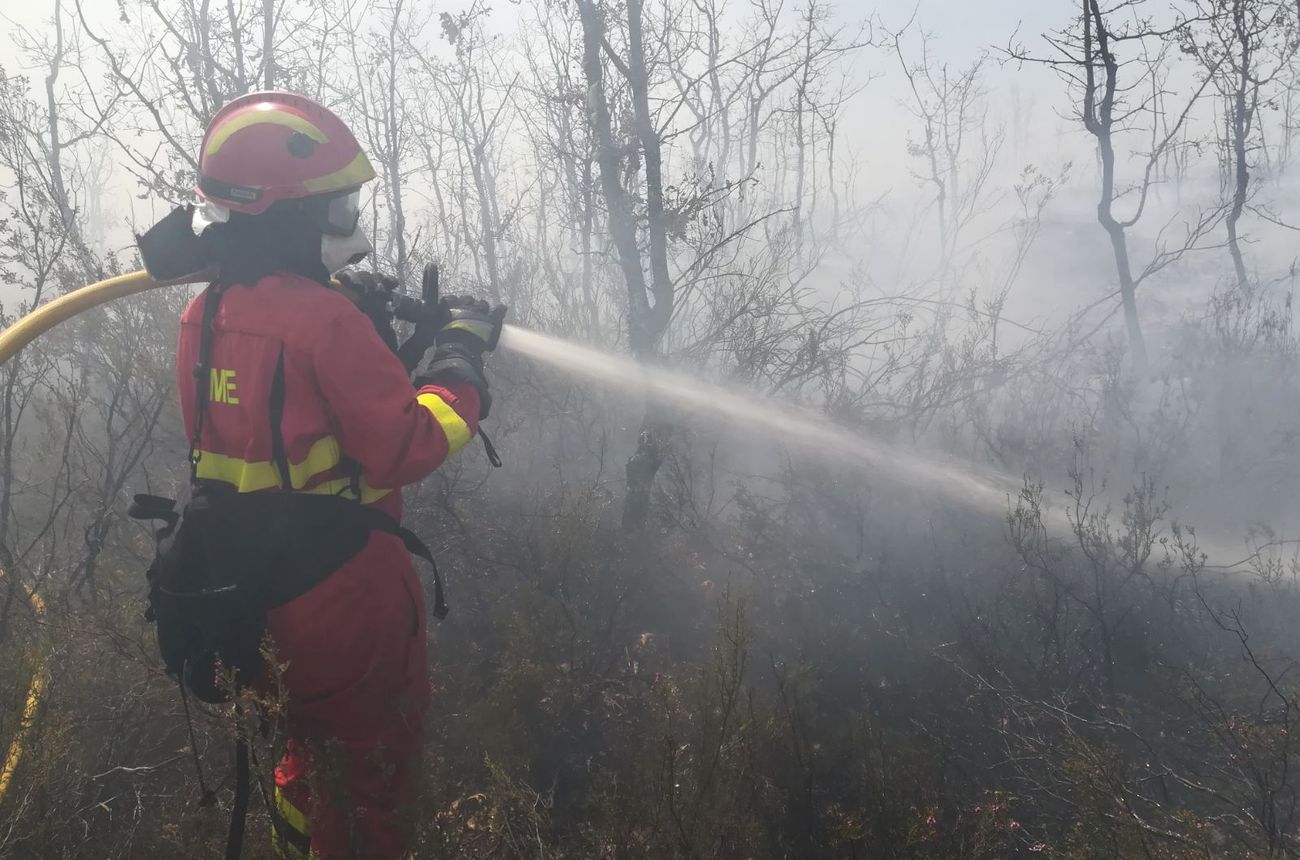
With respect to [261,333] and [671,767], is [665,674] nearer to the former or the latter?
[671,767]

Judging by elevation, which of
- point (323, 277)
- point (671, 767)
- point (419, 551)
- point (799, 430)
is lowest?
point (671, 767)

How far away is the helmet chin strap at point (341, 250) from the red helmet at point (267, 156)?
13cm

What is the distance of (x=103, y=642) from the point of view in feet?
9.32

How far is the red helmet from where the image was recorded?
5.69 feet

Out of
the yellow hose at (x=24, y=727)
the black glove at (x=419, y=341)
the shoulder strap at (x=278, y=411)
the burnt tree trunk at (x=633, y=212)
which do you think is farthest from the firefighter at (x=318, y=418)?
the burnt tree trunk at (x=633, y=212)

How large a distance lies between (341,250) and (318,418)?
50cm

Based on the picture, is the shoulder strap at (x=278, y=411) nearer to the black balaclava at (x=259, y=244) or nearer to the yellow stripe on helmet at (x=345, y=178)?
the black balaclava at (x=259, y=244)

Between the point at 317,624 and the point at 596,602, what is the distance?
2261 millimetres

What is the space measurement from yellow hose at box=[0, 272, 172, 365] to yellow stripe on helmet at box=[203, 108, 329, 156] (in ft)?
1.25

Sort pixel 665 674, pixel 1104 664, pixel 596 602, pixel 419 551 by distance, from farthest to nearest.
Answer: pixel 596 602, pixel 1104 664, pixel 665 674, pixel 419 551

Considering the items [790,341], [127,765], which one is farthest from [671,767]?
[790,341]

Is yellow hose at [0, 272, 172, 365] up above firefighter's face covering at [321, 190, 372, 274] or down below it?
below

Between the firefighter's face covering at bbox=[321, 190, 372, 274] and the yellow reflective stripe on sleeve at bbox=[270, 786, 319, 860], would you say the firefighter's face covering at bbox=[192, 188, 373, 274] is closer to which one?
the firefighter's face covering at bbox=[321, 190, 372, 274]

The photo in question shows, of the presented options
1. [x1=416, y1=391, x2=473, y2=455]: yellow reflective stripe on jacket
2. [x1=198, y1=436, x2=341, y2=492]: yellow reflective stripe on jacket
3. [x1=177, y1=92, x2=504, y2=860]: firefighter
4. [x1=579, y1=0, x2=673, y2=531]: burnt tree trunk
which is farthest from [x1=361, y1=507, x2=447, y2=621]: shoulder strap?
[x1=579, y1=0, x2=673, y2=531]: burnt tree trunk
